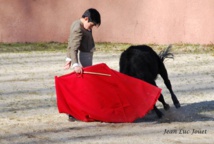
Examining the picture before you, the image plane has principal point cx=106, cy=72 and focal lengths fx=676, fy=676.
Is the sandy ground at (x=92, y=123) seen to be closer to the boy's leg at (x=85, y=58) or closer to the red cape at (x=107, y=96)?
the red cape at (x=107, y=96)

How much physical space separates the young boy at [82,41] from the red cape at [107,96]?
160 millimetres

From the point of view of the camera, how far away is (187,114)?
310 inches

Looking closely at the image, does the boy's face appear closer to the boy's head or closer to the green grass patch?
the boy's head

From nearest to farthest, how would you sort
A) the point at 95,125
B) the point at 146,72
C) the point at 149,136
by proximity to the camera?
the point at 149,136, the point at 95,125, the point at 146,72

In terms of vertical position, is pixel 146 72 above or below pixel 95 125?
above

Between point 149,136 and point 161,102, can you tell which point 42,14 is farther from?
point 149,136

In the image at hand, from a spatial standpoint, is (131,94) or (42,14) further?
(42,14)

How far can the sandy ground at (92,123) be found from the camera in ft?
21.9

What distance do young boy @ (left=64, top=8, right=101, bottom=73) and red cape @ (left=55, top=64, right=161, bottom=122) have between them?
17 centimetres

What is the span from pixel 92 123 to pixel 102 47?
715 cm

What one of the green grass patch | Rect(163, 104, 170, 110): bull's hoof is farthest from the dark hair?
the green grass patch

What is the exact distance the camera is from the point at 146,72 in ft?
25.5

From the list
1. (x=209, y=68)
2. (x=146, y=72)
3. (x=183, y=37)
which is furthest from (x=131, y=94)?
(x=183, y=37)

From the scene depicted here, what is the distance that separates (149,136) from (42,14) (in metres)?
8.75
